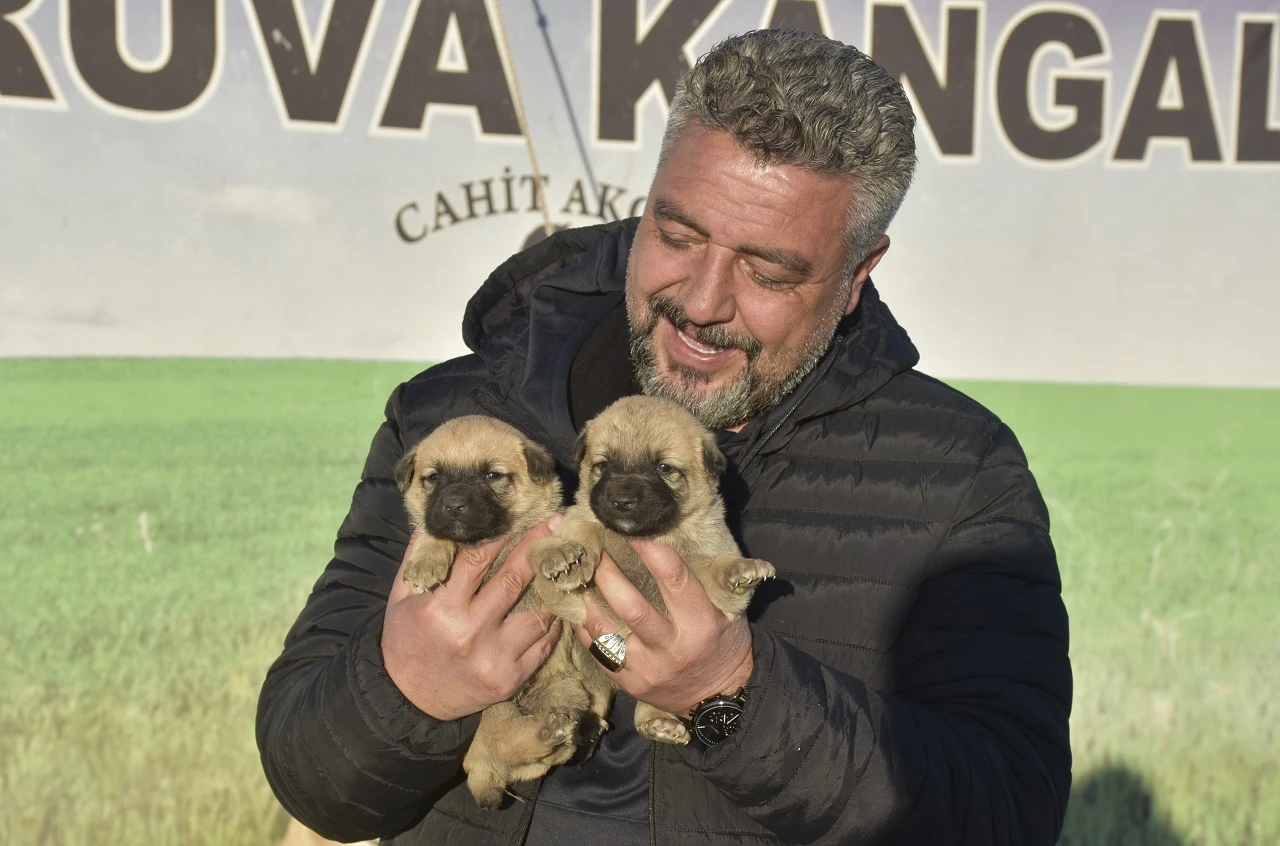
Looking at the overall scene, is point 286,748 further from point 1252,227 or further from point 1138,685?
point 1252,227

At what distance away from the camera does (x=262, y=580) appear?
195 inches

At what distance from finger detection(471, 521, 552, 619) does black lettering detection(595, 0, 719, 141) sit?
10.0ft

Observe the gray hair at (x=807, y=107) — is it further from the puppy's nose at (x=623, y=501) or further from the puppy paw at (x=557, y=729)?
the puppy paw at (x=557, y=729)

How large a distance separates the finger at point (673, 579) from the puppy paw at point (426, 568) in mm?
522

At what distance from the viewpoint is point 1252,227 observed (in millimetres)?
5340

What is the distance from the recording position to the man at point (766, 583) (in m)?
2.14

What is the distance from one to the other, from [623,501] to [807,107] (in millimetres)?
987

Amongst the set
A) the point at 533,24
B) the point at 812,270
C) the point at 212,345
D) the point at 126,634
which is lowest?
the point at 126,634

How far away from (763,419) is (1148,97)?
11.7ft

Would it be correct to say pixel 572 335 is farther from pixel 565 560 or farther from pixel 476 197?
pixel 476 197

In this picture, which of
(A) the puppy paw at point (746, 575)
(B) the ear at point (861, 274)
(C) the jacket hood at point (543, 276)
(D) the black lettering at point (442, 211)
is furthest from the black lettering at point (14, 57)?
(A) the puppy paw at point (746, 575)

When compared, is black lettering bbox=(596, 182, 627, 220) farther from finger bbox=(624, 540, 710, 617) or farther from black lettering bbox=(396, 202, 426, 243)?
finger bbox=(624, 540, 710, 617)

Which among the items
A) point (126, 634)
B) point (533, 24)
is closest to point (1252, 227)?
point (533, 24)

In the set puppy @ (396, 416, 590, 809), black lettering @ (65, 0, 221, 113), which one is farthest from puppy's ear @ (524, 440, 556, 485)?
black lettering @ (65, 0, 221, 113)
